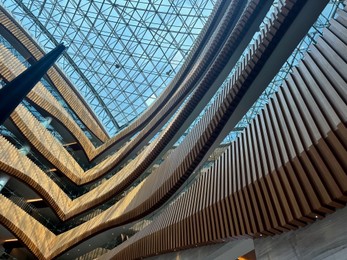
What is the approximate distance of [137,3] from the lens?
2798 centimetres

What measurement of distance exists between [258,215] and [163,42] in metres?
26.6

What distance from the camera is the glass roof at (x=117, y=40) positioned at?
1090 inches

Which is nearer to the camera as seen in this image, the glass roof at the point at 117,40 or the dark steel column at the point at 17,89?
the dark steel column at the point at 17,89

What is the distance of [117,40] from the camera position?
100 ft

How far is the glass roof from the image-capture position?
2769cm

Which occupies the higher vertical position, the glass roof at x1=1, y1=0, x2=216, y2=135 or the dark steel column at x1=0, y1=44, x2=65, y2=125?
the glass roof at x1=1, y1=0, x2=216, y2=135

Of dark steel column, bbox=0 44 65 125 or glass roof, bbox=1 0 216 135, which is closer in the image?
dark steel column, bbox=0 44 65 125

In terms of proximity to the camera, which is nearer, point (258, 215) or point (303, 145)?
point (303, 145)

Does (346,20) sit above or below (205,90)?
below

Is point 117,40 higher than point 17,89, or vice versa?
point 117,40

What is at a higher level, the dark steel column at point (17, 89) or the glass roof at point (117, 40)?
the glass roof at point (117, 40)

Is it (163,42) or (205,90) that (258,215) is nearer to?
(205,90)

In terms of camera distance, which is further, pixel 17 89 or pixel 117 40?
pixel 117 40

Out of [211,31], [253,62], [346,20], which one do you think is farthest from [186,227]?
[211,31]
